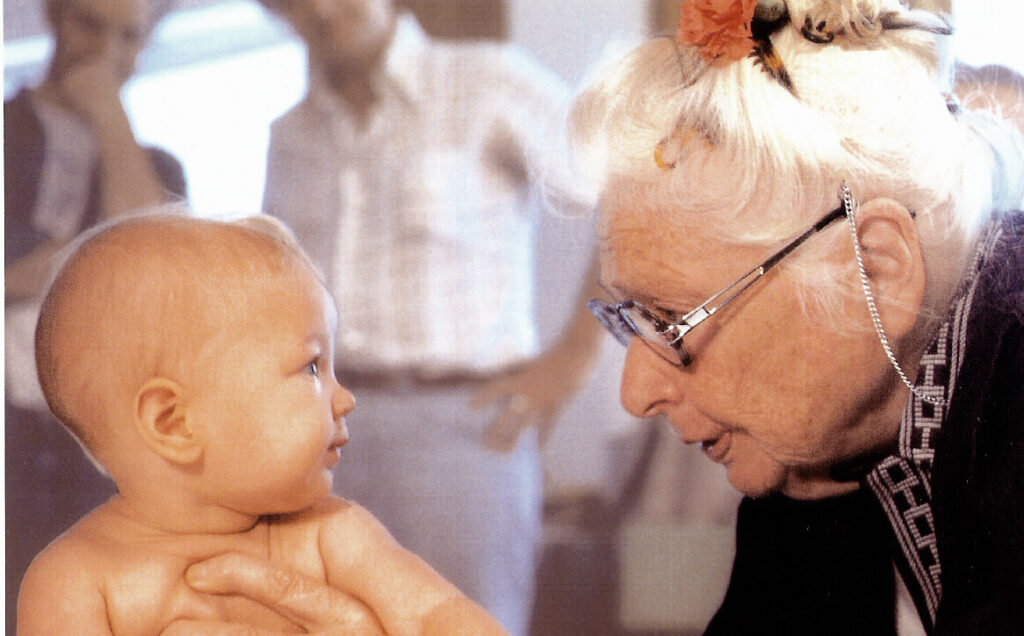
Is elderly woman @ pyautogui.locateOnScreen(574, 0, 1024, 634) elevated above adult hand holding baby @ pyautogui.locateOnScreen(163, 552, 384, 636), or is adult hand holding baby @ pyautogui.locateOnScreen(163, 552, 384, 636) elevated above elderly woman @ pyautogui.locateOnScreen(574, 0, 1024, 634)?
elderly woman @ pyautogui.locateOnScreen(574, 0, 1024, 634)

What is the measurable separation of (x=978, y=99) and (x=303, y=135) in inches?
31.2

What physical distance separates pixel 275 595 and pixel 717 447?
541 mm

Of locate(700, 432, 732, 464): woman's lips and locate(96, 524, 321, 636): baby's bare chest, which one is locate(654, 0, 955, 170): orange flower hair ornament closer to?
locate(700, 432, 732, 464): woman's lips

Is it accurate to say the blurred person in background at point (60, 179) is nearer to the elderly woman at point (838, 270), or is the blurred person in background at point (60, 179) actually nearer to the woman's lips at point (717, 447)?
the elderly woman at point (838, 270)

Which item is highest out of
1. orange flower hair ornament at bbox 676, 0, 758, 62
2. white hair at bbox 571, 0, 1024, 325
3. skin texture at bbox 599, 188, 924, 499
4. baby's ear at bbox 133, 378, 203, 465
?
orange flower hair ornament at bbox 676, 0, 758, 62

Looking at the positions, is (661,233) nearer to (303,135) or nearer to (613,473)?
(613,473)

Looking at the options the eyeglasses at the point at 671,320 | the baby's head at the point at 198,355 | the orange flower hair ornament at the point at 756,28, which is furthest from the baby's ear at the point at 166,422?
the orange flower hair ornament at the point at 756,28

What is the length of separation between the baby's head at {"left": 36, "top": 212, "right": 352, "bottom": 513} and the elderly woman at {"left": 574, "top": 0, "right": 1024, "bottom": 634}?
14.0 inches

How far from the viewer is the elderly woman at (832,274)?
1.09 m

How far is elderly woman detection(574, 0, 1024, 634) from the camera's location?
1088 millimetres

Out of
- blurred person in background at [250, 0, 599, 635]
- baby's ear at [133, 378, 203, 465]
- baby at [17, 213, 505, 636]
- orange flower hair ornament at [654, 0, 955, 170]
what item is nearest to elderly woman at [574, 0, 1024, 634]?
orange flower hair ornament at [654, 0, 955, 170]

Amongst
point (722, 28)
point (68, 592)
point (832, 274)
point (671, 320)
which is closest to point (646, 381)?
point (671, 320)

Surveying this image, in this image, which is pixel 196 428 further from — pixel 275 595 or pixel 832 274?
pixel 832 274

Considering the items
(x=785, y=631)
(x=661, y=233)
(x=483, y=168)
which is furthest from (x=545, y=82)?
(x=785, y=631)
